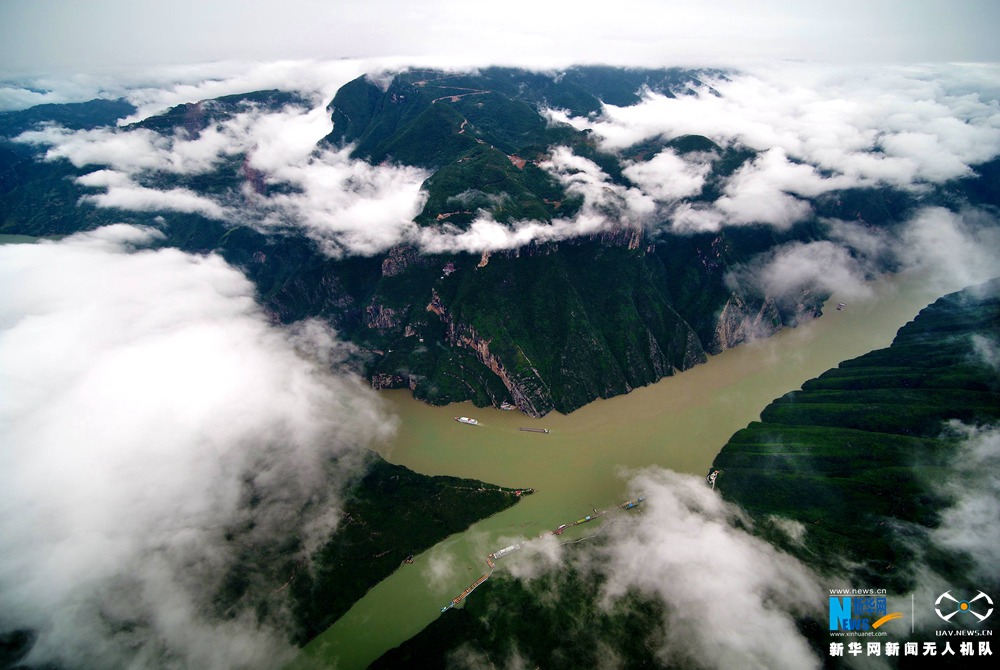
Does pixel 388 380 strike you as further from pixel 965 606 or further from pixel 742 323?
pixel 965 606

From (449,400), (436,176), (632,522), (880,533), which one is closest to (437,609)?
(632,522)

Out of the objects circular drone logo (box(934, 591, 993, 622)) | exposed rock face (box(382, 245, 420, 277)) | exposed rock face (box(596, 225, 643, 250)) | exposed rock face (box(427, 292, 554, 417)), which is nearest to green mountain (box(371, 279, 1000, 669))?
circular drone logo (box(934, 591, 993, 622))

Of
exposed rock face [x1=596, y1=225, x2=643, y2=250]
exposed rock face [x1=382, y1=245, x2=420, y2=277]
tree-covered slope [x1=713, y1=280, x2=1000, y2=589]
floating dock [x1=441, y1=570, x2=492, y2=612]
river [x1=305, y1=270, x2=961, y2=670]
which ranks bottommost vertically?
floating dock [x1=441, y1=570, x2=492, y2=612]

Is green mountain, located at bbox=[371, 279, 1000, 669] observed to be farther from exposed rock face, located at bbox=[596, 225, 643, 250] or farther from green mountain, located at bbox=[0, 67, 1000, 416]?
exposed rock face, located at bbox=[596, 225, 643, 250]

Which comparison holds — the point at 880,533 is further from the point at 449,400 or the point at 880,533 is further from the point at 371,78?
the point at 371,78

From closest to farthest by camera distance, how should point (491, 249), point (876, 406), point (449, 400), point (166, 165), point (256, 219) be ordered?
point (876, 406), point (449, 400), point (491, 249), point (256, 219), point (166, 165)

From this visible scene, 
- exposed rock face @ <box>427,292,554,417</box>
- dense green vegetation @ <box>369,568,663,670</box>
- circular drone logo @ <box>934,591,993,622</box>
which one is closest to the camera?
circular drone logo @ <box>934,591,993,622</box>
